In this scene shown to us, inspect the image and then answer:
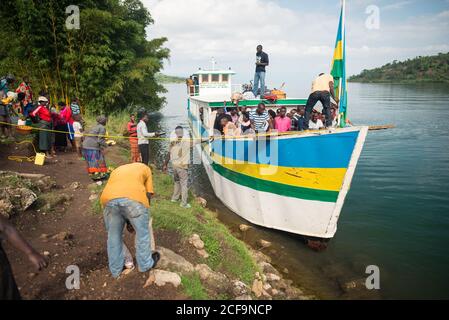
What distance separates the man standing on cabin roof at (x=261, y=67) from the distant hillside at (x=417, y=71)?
72247 mm

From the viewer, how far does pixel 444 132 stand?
19.7 m

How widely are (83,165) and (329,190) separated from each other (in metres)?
7.57

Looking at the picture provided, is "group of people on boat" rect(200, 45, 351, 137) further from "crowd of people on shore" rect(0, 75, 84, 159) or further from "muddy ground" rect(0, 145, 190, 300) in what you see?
"crowd of people on shore" rect(0, 75, 84, 159)

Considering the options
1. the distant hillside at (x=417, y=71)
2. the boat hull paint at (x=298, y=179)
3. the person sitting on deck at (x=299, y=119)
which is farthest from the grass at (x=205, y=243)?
the distant hillside at (x=417, y=71)

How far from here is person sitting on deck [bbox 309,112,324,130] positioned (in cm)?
791

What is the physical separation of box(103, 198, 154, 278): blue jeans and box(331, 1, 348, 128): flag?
5.10m

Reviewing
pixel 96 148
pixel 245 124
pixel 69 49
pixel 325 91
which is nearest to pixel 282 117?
pixel 245 124

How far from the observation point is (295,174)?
6.74 m

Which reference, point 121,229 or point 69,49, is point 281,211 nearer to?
point 121,229

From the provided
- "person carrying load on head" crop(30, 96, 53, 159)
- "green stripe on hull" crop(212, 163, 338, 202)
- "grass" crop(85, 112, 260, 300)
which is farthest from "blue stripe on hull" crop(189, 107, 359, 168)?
"person carrying load on head" crop(30, 96, 53, 159)

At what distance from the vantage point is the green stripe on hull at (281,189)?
650 cm

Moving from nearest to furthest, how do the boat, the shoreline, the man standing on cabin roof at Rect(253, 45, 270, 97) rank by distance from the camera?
the shoreline < the boat < the man standing on cabin roof at Rect(253, 45, 270, 97)

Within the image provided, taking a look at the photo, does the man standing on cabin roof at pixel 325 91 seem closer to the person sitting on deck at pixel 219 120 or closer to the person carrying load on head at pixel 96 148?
the person sitting on deck at pixel 219 120
